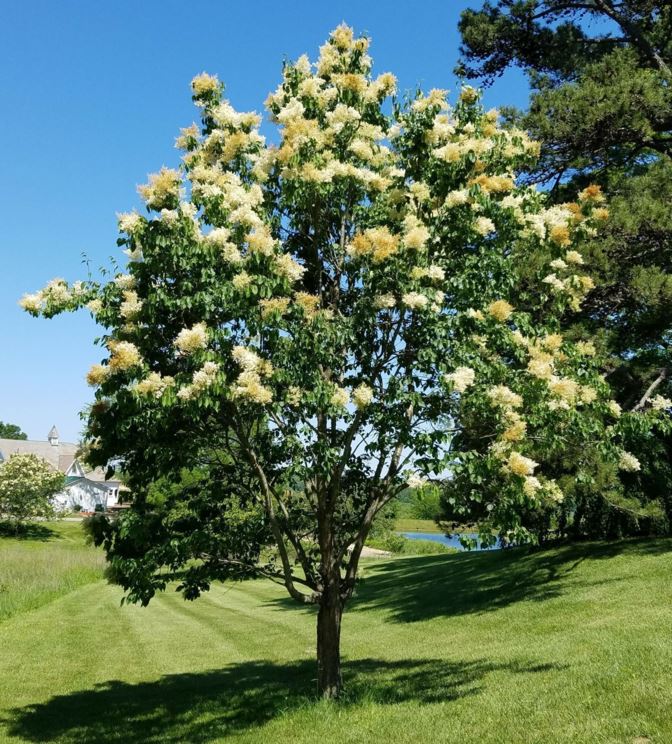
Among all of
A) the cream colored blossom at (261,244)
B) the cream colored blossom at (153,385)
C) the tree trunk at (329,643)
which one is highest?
the cream colored blossom at (261,244)

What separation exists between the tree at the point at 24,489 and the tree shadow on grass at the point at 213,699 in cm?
4997

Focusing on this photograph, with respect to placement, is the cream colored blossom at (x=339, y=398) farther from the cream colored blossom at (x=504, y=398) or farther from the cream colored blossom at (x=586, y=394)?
the cream colored blossom at (x=586, y=394)

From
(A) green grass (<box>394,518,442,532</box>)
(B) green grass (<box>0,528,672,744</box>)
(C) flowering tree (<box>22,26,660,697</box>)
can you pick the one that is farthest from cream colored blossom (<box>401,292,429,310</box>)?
(A) green grass (<box>394,518,442,532</box>)

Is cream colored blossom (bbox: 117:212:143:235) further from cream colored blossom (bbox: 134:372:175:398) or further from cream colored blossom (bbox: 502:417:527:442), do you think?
cream colored blossom (bbox: 502:417:527:442)

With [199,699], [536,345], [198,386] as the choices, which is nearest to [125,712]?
[199,699]

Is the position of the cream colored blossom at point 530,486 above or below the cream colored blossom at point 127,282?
below

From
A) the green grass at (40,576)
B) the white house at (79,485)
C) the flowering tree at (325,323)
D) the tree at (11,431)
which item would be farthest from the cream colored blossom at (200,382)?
the tree at (11,431)

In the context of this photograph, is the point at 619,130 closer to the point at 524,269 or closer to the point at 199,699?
the point at 524,269

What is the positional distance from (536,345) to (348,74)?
4406 mm

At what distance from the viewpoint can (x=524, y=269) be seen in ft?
50.8

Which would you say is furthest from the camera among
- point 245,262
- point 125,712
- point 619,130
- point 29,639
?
point 29,639

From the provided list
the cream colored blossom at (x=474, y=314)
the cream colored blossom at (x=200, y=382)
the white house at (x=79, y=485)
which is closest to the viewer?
the cream colored blossom at (x=200, y=382)

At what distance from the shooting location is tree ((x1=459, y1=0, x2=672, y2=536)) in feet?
54.4

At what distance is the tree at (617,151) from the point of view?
16.6 m
